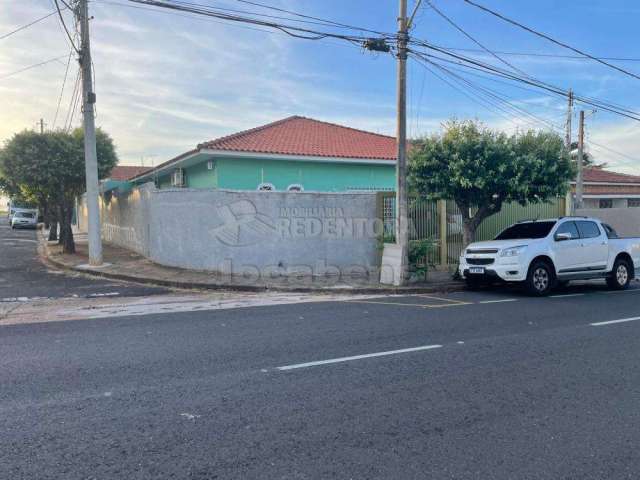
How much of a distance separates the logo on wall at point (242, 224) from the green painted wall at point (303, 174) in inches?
149

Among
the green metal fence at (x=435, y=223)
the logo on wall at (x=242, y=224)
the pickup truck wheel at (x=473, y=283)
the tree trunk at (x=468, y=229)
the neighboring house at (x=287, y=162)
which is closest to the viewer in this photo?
the pickup truck wheel at (x=473, y=283)

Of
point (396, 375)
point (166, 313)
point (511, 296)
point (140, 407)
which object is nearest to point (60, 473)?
point (140, 407)

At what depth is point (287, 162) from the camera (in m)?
18.2

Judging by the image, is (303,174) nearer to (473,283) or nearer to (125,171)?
(473,283)

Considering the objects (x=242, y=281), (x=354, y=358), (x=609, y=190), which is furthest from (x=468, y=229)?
(x=609, y=190)

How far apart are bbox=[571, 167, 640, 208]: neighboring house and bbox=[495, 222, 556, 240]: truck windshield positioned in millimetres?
19875

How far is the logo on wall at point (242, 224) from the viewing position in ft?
45.5

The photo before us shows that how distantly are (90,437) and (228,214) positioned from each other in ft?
33.6

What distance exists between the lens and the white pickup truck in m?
11.3

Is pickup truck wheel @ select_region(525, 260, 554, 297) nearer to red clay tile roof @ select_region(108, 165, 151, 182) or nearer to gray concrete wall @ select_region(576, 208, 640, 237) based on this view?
gray concrete wall @ select_region(576, 208, 640, 237)

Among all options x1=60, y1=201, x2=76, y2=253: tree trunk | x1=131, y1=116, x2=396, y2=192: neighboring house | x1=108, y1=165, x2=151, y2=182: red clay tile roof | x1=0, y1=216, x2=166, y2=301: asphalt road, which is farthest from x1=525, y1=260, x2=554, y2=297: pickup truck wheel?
x1=108, y1=165, x2=151, y2=182: red clay tile roof

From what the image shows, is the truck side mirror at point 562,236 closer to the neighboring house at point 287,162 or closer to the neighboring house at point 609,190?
the neighboring house at point 287,162

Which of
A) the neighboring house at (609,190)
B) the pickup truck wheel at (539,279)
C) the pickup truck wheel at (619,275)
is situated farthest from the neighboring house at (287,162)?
the neighboring house at (609,190)

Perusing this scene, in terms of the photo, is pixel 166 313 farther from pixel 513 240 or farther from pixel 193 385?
pixel 513 240
